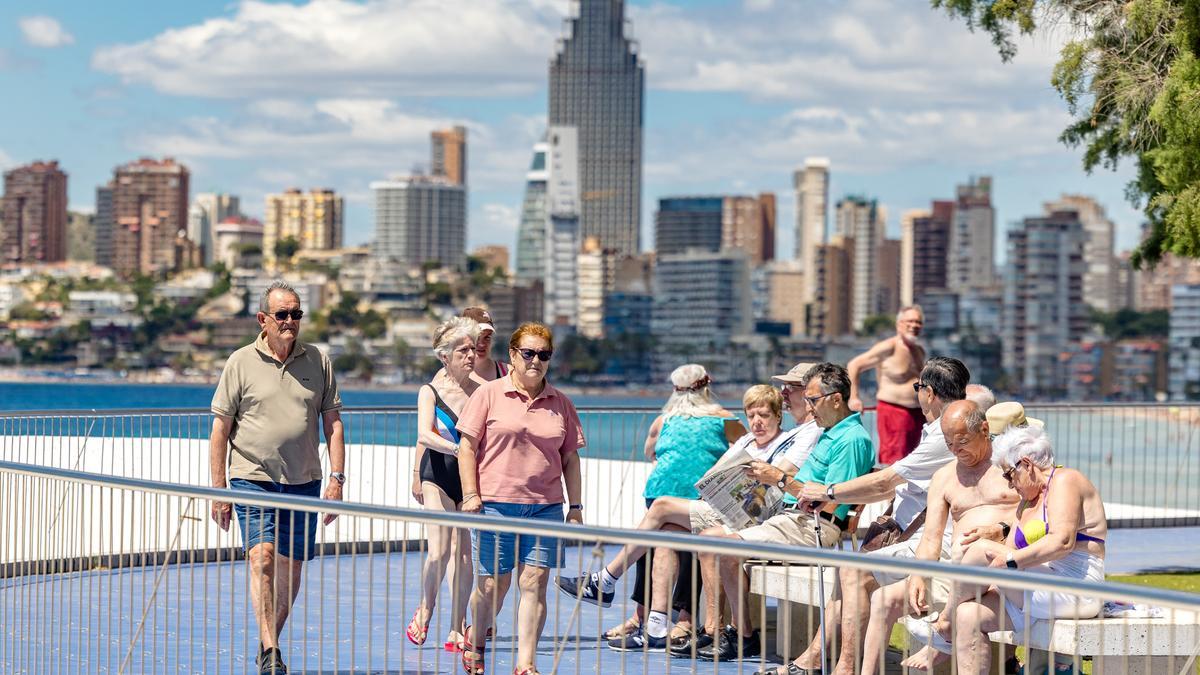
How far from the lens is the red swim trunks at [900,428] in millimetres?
13039

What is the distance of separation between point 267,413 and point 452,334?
1.24 m

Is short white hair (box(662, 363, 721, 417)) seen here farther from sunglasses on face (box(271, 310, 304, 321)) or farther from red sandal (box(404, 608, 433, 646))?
sunglasses on face (box(271, 310, 304, 321))

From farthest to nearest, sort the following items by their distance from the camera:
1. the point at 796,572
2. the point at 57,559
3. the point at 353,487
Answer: the point at 353,487 → the point at 796,572 → the point at 57,559

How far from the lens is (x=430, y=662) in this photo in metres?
8.09

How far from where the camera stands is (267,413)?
759 cm

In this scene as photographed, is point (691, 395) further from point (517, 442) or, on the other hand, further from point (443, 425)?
point (517, 442)

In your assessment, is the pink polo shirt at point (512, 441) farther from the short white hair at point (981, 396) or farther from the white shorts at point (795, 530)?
the short white hair at point (981, 396)

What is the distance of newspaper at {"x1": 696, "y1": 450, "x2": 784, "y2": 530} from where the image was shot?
27.3 ft

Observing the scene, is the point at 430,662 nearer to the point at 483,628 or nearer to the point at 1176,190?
the point at 483,628

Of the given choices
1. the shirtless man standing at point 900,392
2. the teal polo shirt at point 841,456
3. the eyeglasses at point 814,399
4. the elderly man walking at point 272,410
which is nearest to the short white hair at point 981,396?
the teal polo shirt at point 841,456

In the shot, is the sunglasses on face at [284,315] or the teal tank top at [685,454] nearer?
the sunglasses on face at [284,315]

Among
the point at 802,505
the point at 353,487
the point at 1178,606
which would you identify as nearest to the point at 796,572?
the point at 802,505

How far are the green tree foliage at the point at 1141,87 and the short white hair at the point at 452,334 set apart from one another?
5074mm

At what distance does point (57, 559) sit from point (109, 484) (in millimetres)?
880
